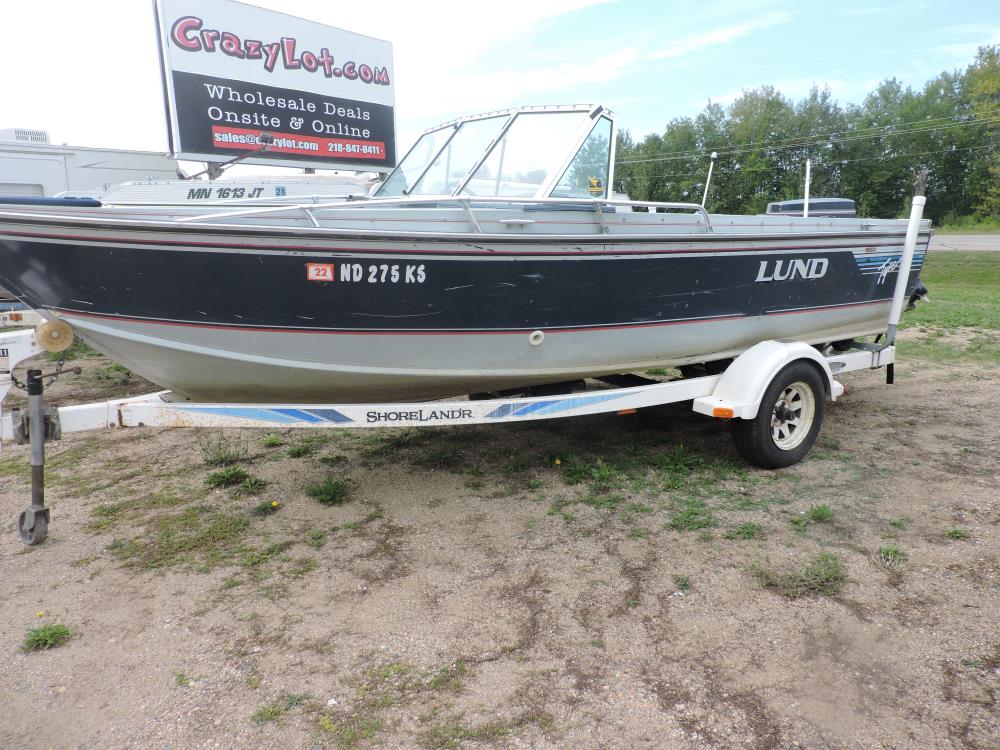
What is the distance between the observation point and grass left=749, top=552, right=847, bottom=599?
3092 mm

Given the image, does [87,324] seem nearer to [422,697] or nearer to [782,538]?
[422,697]

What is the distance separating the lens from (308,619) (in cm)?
295

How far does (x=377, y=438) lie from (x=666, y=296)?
258 centimetres

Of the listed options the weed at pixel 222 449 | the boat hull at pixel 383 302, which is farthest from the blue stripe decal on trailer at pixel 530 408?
the weed at pixel 222 449

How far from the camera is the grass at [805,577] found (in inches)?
122

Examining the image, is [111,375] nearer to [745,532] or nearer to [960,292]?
[745,532]

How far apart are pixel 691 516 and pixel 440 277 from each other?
201 cm

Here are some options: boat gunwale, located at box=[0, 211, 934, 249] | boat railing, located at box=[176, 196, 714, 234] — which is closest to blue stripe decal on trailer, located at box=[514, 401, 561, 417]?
boat gunwale, located at box=[0, 211, 934, 249]

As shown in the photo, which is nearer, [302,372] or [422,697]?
[422,697]

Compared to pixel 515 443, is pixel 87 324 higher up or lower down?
higher up

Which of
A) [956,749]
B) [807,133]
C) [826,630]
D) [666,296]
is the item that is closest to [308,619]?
[826,630]

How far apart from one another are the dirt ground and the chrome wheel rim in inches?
8.4

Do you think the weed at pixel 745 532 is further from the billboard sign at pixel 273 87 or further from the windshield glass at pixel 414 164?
the billboard sign at pixel 273 87

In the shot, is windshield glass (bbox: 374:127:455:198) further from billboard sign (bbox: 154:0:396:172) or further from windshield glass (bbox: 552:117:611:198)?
billboard sign (bbox: 154:0:396:172)
